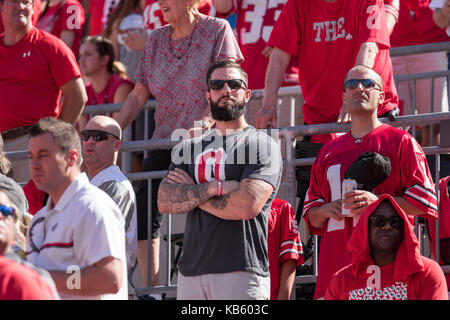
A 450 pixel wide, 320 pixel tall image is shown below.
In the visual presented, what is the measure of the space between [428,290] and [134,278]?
3949 mm

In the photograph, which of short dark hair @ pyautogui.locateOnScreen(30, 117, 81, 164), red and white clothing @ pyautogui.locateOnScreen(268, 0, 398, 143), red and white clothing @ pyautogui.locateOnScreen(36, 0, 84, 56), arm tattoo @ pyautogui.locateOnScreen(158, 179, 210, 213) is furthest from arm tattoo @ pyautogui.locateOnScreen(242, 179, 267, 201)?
red and white clothing @ pyautogui.locateOnScreen(36, 0, 84, 56)

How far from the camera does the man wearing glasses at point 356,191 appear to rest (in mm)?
6793

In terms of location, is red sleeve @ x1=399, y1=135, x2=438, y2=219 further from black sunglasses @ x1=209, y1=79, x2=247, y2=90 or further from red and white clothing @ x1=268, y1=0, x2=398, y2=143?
red and white clothing @ x1=268, y1=0, x2=398, y2=143

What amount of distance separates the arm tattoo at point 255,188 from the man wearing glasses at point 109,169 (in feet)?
2.99

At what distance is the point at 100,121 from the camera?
25.0ft

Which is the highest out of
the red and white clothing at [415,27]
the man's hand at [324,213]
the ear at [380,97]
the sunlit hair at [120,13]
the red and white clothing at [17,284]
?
the sunlit hair at [120,13]

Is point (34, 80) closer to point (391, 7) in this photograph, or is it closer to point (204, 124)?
point (204, 124)

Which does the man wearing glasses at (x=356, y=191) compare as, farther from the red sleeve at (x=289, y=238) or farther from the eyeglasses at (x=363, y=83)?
the red sleeve at (x=289, y=238)

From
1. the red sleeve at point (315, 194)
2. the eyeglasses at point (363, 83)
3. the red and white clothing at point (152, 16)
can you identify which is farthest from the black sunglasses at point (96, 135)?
the red and white clothing at point (152, 16)

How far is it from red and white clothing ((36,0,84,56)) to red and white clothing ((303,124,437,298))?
4152 mm

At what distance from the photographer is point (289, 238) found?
7.25 m

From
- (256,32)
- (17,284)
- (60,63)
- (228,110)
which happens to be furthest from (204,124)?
(17,284)

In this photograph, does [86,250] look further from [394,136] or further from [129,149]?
[129,149]
